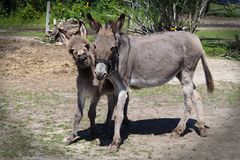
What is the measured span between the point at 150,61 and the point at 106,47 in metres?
1.03

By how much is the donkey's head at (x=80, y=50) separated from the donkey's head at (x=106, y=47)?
0.20m

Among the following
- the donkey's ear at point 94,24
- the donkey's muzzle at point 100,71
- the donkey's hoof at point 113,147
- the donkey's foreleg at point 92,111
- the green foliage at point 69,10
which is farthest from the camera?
the green foliage at point 69,10

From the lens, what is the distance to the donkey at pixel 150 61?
19.5ft

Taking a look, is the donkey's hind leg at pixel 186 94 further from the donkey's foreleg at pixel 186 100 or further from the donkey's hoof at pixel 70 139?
the donkey's hoof at pixel 70 139

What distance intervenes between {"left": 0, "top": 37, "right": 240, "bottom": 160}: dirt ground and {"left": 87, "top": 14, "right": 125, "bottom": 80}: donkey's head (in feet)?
3.46

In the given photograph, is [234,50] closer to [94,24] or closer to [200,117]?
[200,117]

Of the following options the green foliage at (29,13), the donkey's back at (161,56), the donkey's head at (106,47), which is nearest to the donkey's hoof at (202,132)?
the donkey's back at (161,56)

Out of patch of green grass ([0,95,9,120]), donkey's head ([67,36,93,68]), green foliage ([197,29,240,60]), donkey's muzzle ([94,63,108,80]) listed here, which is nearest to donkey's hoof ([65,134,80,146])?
donkey's head ([67,36,93,68])

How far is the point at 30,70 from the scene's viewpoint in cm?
1124

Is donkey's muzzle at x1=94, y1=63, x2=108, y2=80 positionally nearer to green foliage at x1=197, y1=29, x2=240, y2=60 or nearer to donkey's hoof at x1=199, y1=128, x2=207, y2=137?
donkey's hoof at x1=199, y1=128, x2=207, y2=137

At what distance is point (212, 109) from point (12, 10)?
15655 mm

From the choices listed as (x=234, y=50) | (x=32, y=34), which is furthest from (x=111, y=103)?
(x=32, y=34)

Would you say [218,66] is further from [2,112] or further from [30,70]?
[2,112]

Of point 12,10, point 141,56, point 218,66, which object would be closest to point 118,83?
point 141,56
